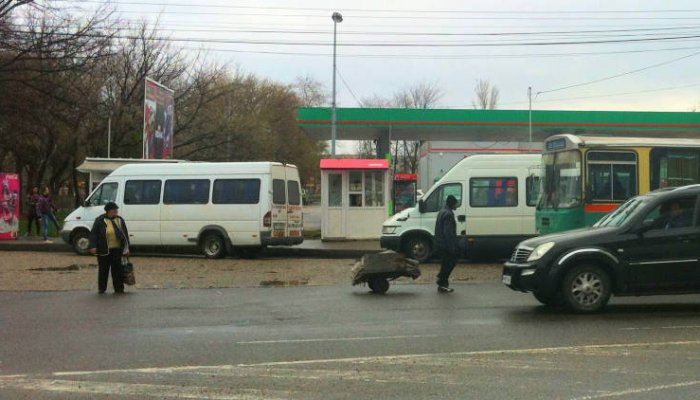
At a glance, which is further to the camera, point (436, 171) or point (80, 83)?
point (436, 171)

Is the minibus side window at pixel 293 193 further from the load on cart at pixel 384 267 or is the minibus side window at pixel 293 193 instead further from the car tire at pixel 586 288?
the car tire at pixel 586 288

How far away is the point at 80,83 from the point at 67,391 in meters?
28.8

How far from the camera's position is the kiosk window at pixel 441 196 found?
56.7 ft

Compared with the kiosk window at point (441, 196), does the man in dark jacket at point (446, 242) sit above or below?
below

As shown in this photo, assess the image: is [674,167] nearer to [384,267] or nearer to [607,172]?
[607,172]

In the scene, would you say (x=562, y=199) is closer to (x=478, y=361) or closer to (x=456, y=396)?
(x=478, y=361)

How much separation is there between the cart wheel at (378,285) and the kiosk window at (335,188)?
31.6ft

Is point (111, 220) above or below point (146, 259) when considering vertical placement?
above

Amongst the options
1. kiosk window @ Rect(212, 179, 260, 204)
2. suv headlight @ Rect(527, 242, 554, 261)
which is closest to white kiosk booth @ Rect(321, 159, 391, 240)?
kiosk window @ Rect(212, 179, 260, 204)

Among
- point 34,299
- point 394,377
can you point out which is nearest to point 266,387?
point 394,377

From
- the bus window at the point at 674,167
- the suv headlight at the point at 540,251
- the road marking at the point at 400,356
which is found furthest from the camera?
the bus window at the point at 674,167

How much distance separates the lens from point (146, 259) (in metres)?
19.0

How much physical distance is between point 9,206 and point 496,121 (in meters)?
22.2

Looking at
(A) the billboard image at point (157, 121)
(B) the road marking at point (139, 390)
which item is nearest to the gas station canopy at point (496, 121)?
(A) the billboard image at point (157, 121)
